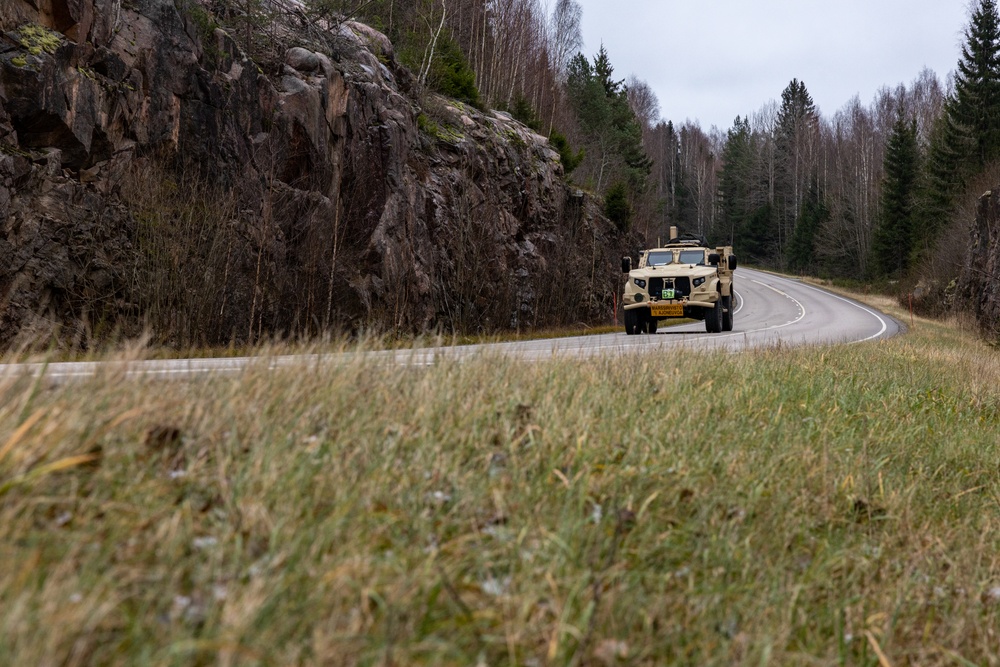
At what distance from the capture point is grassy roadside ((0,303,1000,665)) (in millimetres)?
2410

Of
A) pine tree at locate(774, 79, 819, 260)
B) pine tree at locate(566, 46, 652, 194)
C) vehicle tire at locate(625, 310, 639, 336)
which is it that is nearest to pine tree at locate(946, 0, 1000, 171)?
pine tree at locate(566, 46, 652, 194)

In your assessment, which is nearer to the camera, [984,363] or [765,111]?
[984,363]

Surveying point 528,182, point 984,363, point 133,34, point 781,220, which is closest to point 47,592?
point 984,363

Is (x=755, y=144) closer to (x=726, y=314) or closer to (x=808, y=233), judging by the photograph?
(x=808, y=233)

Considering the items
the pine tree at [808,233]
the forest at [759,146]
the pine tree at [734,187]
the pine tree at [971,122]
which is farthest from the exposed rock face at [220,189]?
the pine tree at [734,187]

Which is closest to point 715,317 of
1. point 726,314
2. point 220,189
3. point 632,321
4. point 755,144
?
point 726,314

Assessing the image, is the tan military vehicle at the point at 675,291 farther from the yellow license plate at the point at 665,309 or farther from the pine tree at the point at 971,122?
the pine tree at the point at 971,122

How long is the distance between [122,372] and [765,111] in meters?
104

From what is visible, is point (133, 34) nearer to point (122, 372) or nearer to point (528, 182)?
point (122, 372)

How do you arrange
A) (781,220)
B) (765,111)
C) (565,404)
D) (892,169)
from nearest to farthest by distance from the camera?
(565,404)
(892,169)
(781,220)
(765,111)

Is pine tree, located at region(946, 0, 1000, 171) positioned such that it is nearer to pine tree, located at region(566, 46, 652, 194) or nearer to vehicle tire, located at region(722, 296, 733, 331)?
pine tree, located at region(566, 46, 652, 194)

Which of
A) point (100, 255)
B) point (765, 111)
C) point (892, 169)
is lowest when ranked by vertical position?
point (100, 255)

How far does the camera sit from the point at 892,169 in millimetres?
55094

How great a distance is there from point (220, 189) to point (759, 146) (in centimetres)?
8552
